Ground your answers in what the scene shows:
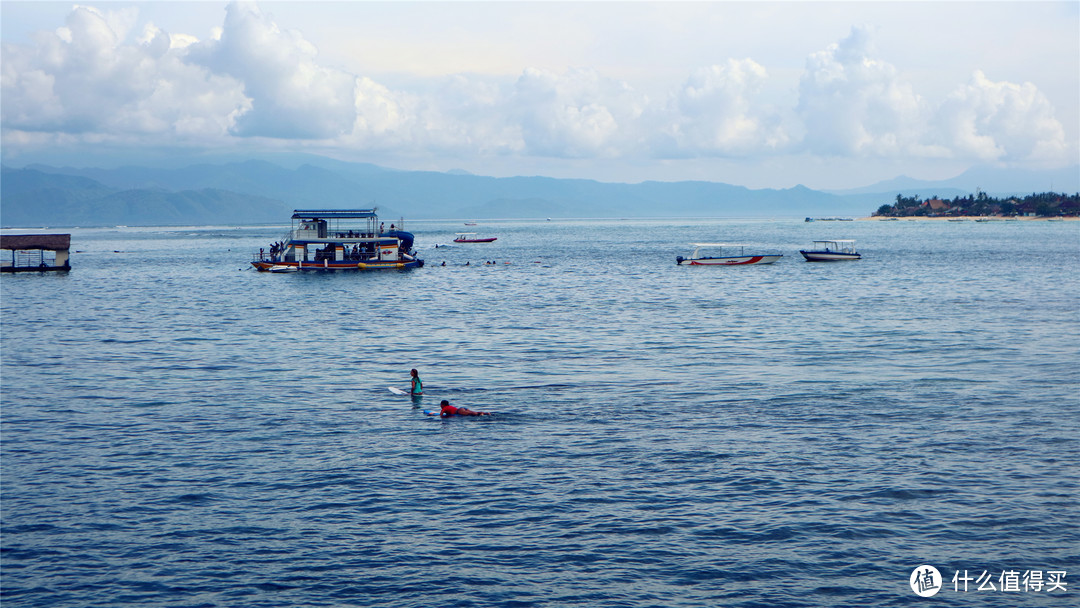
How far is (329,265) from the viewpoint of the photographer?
113562mm

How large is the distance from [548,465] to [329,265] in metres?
90.4

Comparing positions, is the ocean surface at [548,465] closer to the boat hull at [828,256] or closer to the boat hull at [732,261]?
the boat hull at [732,261]

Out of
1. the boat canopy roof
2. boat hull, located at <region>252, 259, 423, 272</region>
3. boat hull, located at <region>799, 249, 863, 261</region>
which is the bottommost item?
boat hull, located at <region>252, 259, 423, 272</region>

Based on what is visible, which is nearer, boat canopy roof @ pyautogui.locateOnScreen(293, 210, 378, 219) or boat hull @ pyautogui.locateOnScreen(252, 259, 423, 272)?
boat canopy roof @ pyautogui.locateOnScreen(293, 210, 378, 219)

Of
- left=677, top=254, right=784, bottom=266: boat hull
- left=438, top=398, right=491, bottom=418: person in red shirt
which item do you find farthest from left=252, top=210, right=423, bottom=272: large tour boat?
left=438, top=398, right=491, bottom=418: person in red shirt

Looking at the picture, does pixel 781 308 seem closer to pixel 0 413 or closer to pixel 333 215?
pixel 0 413

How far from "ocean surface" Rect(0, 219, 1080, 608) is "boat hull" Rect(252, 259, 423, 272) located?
177 ft

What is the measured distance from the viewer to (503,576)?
20.4 m

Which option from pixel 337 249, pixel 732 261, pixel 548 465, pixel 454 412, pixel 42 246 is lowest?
pixel 548 465

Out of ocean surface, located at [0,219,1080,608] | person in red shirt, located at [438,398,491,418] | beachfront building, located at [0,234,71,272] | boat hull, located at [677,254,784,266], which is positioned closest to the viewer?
ocean surface, located at [0,219,1080,608]

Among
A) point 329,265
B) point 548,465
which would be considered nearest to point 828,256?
point 329,265

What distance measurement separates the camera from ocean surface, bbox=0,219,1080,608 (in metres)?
20.4

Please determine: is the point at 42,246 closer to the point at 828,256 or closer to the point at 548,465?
the point at 548,465

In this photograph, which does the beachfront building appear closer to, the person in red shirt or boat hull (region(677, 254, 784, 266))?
boat hull (region(677, 254, 784, 266))
